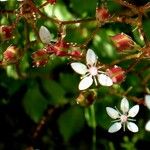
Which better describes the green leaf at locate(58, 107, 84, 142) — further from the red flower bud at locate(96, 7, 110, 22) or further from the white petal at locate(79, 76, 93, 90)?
the red flower bud at locate(96, 7, 110, 22)

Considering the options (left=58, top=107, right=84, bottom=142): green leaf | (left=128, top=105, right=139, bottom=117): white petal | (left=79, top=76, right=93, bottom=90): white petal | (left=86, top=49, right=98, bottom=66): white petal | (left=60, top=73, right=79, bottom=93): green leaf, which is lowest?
(left=58, top=107, right=84, bottom=142): green leaf

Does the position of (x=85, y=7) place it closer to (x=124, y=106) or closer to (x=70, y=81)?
(x=70, y=81)

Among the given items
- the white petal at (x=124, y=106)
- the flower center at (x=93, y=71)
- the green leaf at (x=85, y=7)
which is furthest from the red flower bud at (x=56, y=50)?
the green leaf at (x=85, y=7)

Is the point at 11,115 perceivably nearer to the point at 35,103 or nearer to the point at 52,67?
the point at 35,103

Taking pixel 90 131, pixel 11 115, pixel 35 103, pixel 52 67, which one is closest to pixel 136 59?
pixel 52 67

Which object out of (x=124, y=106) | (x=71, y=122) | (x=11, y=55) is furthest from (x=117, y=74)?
(x=71, y=122)

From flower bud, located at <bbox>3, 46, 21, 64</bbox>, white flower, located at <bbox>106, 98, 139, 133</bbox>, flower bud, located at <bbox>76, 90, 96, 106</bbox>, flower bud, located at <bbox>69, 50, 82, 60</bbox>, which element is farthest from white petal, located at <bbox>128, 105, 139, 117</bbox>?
flower bud, located at <bbox>3, 46, 21, 64</bbox>
